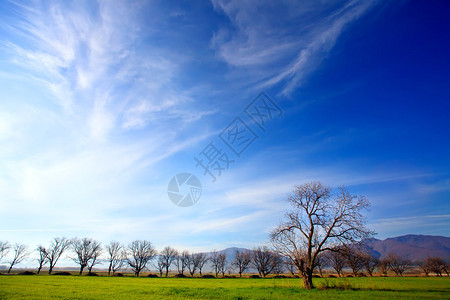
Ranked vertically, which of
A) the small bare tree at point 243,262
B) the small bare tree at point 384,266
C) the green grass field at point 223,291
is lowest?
the small bare tree at point 384,266

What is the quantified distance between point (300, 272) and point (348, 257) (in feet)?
20.6

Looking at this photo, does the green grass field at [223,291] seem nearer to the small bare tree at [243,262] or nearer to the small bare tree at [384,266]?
→ the small bare tree at [243,262]

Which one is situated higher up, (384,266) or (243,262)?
(243,262)

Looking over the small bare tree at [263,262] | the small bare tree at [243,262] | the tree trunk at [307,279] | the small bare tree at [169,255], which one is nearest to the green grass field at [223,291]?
the tree trunk at [307,279]

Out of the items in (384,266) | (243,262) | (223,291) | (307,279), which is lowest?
(384,266)

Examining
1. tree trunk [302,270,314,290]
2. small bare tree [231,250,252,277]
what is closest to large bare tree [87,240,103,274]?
small bare tree [231,250,252,277]

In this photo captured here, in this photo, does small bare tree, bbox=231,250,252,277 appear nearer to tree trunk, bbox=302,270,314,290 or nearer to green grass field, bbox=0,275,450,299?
green grass field, bbox=0,275,450,299

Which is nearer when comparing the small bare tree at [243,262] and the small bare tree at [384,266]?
the small bare tree at [243,262]

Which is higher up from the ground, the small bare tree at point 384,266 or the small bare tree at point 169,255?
the small bare tree at point 169,255

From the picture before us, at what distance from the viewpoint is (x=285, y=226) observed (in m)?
29.3

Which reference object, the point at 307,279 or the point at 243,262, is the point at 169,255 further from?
the point at 307,279

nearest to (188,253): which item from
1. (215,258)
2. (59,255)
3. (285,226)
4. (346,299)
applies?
(215,258)

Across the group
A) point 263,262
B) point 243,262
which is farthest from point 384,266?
point 243,262

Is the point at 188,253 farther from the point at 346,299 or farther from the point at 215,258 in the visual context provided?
the point at 346,299
